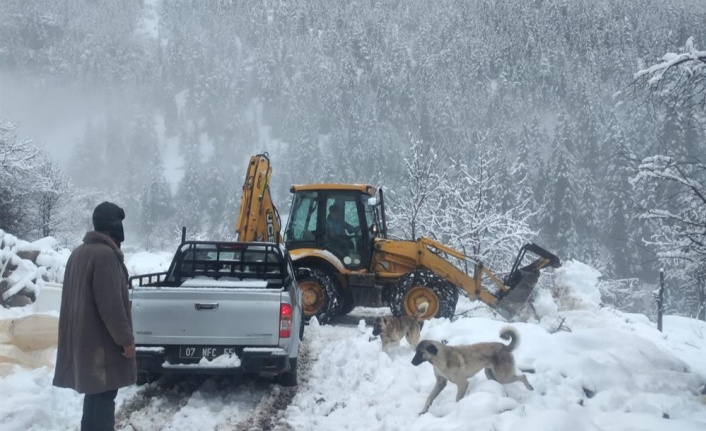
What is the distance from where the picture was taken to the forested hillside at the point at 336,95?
77125mm

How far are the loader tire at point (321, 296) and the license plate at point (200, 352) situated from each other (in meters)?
5.27

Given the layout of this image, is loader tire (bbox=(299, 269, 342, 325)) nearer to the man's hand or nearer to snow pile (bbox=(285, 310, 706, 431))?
snow pile (bbox=(285, 310, 706, 431))

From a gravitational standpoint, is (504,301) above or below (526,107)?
below

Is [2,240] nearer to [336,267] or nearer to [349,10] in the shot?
[336,267]

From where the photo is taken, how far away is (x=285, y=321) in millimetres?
6469

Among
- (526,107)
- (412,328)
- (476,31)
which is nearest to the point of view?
(412,328)

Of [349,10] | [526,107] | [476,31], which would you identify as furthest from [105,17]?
[526,107]

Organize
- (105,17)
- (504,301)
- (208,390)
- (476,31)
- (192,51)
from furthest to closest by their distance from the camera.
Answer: (105,17) < (192,51) < (476,31) < (504,301) < (208,390)

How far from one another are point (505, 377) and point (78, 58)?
174614 millimetres

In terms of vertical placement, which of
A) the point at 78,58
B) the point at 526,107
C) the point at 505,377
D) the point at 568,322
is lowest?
the point at 568,322

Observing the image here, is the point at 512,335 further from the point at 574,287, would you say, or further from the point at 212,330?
the point at 574,287

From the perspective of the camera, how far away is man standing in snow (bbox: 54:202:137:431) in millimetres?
4070

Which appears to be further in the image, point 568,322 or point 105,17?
point 105,17

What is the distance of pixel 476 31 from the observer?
136m
